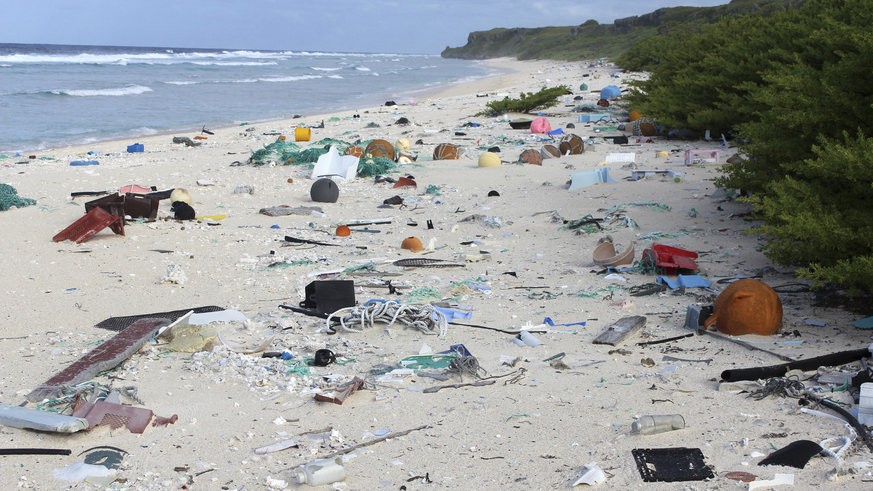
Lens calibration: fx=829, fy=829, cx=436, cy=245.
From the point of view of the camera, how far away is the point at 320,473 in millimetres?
3045

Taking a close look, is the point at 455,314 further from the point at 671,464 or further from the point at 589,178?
the point at 589,178

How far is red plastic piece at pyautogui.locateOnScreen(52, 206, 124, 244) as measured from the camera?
281 inches

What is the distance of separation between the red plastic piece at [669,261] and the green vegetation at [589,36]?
94.6 ft

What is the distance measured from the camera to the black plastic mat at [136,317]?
5.04 meters

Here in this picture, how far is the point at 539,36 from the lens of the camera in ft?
297

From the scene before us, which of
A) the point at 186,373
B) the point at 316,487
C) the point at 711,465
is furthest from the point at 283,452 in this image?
the point at 711,465

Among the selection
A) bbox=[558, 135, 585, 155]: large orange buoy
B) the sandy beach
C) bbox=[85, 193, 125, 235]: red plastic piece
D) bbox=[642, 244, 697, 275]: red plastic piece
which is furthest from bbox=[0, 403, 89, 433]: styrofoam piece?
bbox=[558, 135, 585, 155]: large orange buoy

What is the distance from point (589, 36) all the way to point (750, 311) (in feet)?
241

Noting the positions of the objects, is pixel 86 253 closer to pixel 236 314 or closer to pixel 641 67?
pixel 236 314

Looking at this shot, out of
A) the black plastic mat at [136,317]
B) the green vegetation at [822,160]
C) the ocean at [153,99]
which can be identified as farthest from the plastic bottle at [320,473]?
the ocean at [153,99]

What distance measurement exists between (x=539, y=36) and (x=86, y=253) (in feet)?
288

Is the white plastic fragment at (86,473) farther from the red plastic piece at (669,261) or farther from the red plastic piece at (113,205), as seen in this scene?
the red plastic piece at (113,205)

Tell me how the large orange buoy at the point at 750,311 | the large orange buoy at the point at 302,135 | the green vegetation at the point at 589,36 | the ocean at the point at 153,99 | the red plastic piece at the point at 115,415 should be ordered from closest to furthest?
the red plastic piece at the point at 115,415, the large orange buoy at the point at 750,311, the large orange buoy at the point at 302,135, the ocean at the point at 153,99, the green vegetation at the point at 589,36

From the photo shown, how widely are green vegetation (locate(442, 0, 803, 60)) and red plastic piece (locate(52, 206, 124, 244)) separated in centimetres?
2889
